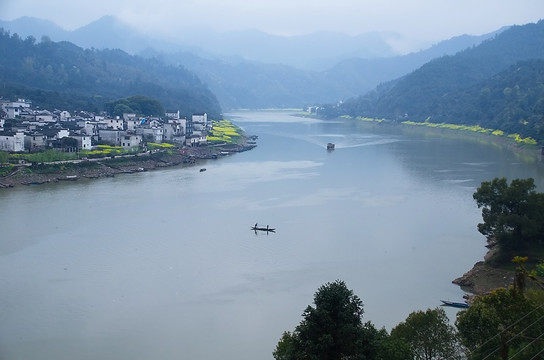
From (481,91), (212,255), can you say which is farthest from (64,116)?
(481,91)

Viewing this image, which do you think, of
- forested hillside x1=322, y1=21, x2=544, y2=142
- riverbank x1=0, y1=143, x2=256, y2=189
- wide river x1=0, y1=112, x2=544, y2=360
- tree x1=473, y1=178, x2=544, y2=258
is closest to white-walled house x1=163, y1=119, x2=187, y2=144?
riverbank x1=0, y1=143, x2=256, y2=189

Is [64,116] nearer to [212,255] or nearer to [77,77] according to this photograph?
[77,77]

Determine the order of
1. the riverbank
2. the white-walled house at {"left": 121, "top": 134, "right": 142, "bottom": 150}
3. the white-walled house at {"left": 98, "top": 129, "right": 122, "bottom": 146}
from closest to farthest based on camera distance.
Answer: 1. the riverbank
2. the white-walled house at {"left": 121, "top": 134, "right": 142, "bottom": 150}
3. the white-walled house at {"left": 98, "top": 129, "right": 122, "bottom": 146}

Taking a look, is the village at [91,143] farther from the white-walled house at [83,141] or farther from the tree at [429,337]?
the tree at [429,337]

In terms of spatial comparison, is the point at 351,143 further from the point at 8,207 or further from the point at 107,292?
the point at 107,292

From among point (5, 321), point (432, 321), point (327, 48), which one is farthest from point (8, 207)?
point (327, 48)

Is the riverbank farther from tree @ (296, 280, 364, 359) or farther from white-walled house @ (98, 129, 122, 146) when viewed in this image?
tree @ (296, 280, 364, 359)

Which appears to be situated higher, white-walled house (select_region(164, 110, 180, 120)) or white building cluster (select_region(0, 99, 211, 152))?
white-walled house (select_region(164, 110, 180, 120))

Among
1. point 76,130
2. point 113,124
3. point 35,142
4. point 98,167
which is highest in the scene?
point 113,124

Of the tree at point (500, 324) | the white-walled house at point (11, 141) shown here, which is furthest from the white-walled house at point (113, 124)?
the tree at point (500, 324)
